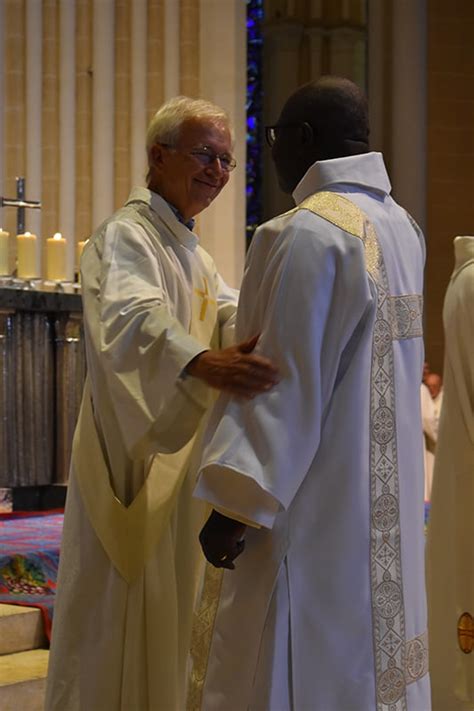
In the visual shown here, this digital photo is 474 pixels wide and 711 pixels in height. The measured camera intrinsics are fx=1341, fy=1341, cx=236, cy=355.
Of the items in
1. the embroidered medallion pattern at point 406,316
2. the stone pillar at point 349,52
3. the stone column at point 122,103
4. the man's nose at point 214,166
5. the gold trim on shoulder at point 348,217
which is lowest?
the embroidered medallion pattern at point 406,316

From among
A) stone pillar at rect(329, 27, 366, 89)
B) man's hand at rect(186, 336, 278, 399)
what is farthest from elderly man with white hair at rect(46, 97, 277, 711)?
stone pillar at rect(329, 27, 366, 89)

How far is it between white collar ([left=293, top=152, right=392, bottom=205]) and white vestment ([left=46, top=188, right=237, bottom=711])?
67cm

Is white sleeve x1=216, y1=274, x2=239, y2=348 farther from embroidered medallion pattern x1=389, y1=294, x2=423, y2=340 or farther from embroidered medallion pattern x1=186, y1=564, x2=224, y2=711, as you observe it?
embroidered medallion pattern x1=186, y1=564, x2=224, y2=711

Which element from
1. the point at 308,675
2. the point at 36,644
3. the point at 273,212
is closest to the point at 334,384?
the point at 308,675

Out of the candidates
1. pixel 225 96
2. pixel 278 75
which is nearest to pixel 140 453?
pixel 225 96

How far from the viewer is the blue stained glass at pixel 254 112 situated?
1481cm

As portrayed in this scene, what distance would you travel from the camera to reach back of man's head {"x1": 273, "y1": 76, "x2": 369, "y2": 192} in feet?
9.28

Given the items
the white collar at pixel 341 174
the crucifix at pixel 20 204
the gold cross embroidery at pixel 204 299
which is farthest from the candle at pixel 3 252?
the white collar at pixel 341 174

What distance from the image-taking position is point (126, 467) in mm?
3672

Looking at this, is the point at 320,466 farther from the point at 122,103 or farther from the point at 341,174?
the point at 122,103

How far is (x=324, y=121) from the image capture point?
9.30 ft

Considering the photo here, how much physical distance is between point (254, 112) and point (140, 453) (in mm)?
11927

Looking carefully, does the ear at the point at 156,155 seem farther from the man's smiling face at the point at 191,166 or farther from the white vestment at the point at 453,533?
the white vestment at the point at 453,533

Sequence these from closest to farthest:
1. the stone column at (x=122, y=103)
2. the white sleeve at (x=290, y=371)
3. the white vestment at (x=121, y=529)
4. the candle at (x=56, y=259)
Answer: the white sleeve at (x=290, y=371) → the white vestment at (x=121, y=529) → the candle at (x=56, y=259) → the stone column at (x=122, y=103)
